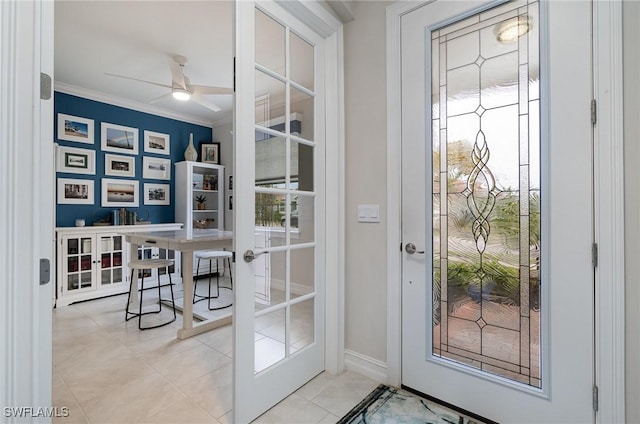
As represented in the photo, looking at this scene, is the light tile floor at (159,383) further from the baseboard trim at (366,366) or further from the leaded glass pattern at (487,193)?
the leaded glass pattern at (487,193)

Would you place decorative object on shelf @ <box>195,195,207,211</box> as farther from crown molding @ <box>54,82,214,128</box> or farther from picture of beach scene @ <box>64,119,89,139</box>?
picture of beach scene @ <box>64,119,89,139</box>

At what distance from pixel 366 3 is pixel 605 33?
1.31 meters

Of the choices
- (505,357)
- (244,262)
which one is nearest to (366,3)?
(244,262)

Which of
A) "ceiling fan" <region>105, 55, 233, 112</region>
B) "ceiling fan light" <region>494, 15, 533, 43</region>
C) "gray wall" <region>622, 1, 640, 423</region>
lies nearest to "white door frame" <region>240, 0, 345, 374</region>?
"ceiling fan light" <region>494, 15, 533, 43</region>

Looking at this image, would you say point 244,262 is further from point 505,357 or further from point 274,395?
point 505,357

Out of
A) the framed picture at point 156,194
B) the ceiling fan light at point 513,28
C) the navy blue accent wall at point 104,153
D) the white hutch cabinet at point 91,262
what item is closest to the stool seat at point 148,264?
the white hutch cabinet at point 91,262

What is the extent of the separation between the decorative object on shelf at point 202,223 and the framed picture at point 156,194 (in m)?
0.51

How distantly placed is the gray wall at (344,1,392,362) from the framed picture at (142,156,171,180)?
12.0 ft

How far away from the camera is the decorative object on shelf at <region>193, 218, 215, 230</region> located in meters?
4.93

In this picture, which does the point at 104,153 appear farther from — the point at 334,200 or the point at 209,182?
the point at 334,200

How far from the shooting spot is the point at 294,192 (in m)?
1.86

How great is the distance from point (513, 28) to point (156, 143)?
4647mm

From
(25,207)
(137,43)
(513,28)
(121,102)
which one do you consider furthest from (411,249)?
(121,102)

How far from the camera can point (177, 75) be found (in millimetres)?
2893
